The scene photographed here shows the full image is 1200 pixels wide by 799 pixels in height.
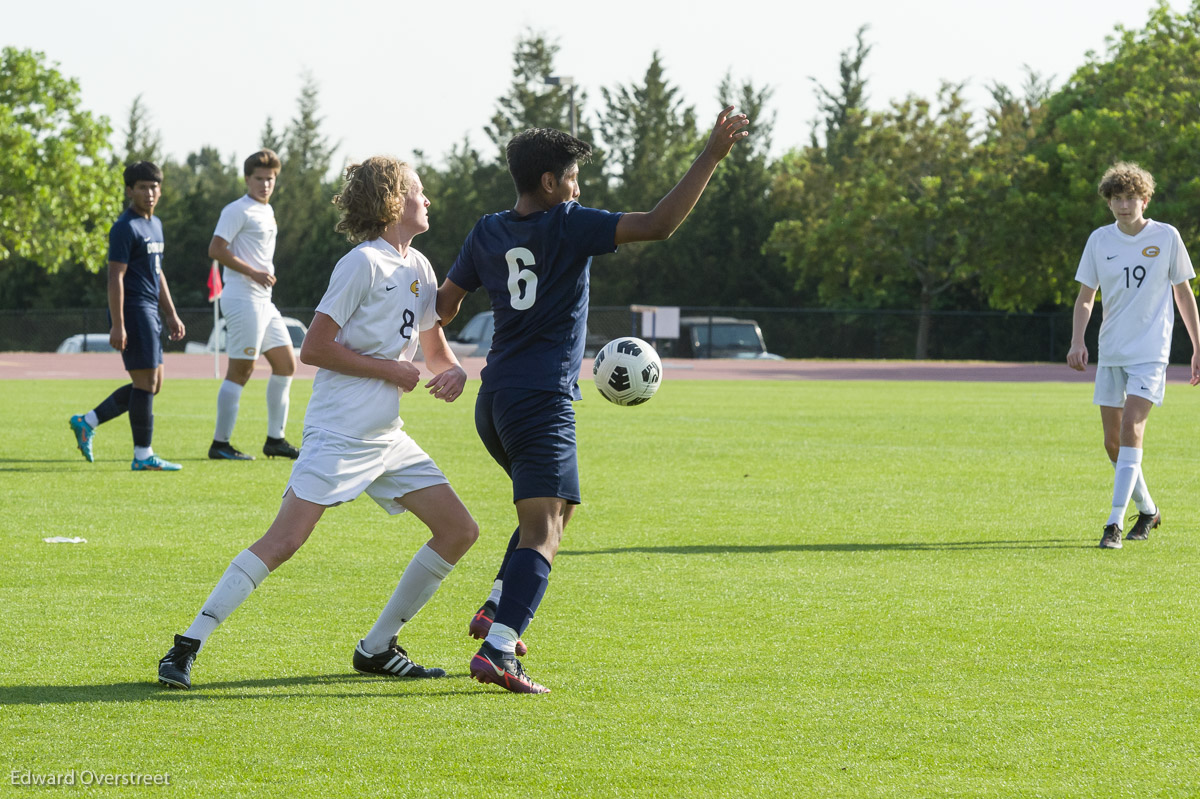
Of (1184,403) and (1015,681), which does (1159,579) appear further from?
(1184,403)

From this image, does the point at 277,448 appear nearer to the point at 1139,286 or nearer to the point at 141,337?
the point at 141,337

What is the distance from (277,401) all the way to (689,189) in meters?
7.82

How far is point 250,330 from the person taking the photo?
11297mm

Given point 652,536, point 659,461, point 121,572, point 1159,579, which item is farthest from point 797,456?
point 121,572

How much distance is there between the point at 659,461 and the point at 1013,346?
136 ft

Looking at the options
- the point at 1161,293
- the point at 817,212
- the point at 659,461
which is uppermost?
the point at 817,212

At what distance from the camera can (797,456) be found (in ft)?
43.5

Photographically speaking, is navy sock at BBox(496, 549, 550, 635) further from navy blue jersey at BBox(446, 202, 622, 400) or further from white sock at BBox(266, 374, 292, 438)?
white sock at BBox(266, 374, 292, 438)

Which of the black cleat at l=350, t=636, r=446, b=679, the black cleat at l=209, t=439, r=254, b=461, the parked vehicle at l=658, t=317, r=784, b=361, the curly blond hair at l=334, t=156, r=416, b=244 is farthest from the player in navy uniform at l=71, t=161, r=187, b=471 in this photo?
the parked vehicle at l=658, t=317, r=784, b=361

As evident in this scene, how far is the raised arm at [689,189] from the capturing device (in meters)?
4.47

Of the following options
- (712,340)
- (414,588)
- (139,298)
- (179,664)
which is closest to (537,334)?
(414,588)

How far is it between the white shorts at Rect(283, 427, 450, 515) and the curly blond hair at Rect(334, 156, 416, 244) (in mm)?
707

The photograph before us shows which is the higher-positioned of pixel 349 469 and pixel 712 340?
pixel 349 469

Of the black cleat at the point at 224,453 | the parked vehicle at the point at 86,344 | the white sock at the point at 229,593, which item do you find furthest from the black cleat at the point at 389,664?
the parked vehicle at the point at 86,344
